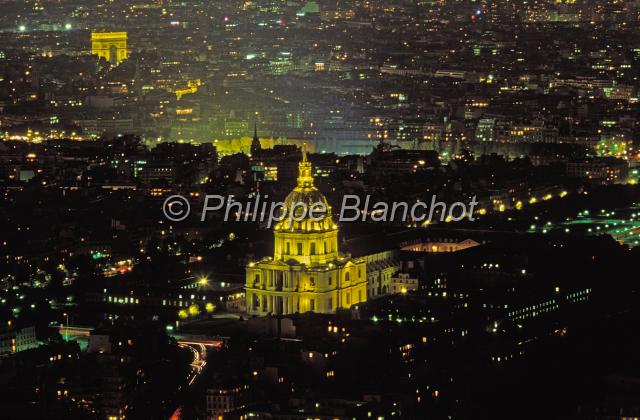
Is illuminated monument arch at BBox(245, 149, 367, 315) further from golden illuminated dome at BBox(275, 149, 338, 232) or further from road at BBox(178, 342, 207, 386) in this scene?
road at BBox(178, 342, 207, 386)

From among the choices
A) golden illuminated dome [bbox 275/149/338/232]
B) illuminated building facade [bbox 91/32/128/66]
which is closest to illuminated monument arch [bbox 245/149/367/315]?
golden illuminated dome [bbox 275/149/338/232]

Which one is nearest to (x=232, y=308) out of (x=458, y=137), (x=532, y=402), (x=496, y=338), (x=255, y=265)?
(x=255, y=265)

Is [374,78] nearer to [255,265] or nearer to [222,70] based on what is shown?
[222,70]

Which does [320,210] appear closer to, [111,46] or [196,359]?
[196,359]

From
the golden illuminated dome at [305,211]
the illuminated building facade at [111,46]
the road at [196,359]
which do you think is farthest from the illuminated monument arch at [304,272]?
the illuminated building facade at [111,46]

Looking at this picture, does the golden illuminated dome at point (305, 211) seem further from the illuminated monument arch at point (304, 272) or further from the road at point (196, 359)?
the road at point (196, 359)
